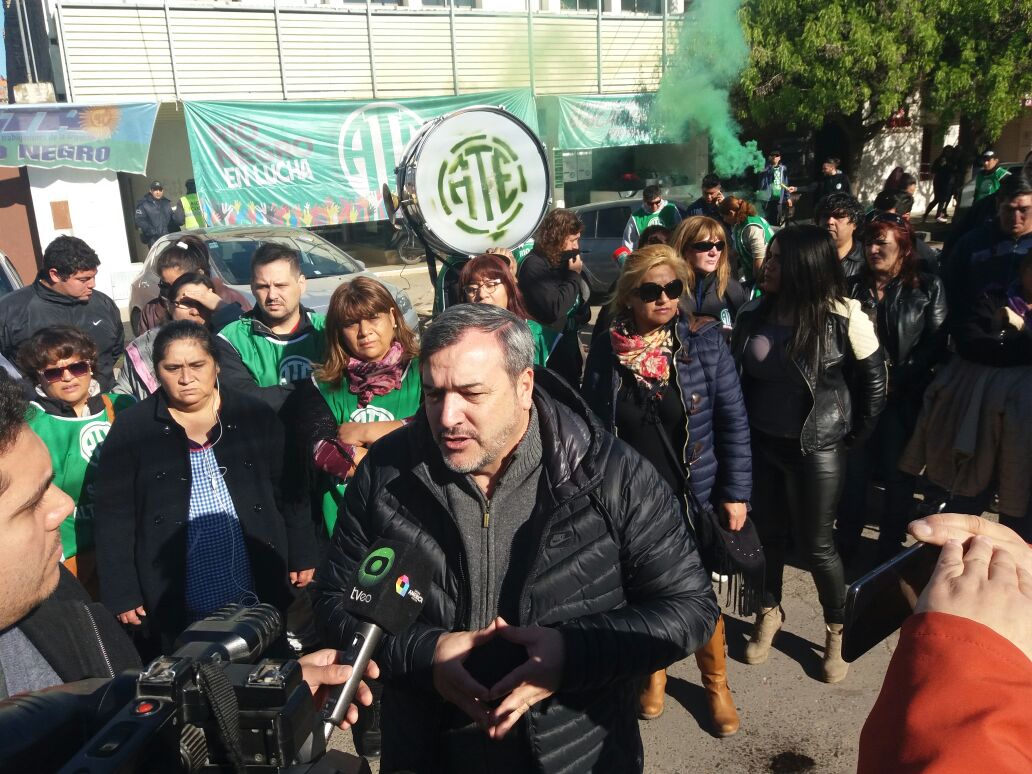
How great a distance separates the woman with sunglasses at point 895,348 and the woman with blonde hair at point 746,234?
2520 millimetres

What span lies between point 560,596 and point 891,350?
10.4 feet

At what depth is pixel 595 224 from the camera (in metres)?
12.4

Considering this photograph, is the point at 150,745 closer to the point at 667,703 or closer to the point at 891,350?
the point at 667,703

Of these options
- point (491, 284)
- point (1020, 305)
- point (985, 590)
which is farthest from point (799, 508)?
point (985, 590)

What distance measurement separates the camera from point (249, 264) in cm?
968

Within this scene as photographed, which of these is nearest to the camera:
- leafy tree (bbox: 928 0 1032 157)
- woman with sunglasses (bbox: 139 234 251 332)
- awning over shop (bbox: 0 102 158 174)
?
woman with sunglasses (bbox: 139 234 251 332)

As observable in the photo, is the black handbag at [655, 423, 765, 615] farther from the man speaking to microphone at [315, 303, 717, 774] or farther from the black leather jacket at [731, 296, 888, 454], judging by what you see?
the man speaking to microphone at [315, 303, 717, 774]

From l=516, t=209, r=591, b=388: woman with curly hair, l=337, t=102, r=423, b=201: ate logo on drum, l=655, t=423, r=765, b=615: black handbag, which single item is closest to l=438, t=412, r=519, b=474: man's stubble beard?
l=655, t=423, r=765, b=615: black handbag

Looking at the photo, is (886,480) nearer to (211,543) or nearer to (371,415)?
(371,415)

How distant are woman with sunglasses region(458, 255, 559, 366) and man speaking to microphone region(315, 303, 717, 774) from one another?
180 cm

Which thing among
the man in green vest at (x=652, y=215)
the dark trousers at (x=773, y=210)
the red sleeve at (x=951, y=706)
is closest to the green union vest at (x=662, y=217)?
the man in green vest at (x=652, y=215)

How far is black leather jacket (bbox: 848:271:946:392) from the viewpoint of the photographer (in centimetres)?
442

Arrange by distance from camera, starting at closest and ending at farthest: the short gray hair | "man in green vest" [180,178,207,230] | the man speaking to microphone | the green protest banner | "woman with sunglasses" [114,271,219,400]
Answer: the man speaking to microphone
the short gray hair
"woman with sunglasses" [114,271,219,400]
the green protest banner
"man in green vest" [180,178,207,230]

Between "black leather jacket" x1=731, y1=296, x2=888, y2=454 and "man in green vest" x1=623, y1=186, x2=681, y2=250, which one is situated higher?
"man in green vest" x1=623, y1=186, x2=681, y2=250
